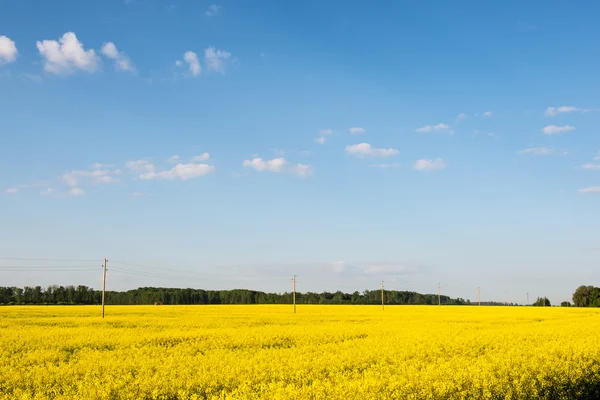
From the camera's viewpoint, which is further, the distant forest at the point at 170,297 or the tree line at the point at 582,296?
the tree line at the point at 582,296

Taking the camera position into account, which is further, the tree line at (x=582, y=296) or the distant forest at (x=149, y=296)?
the tree line at (x=582, y=296)

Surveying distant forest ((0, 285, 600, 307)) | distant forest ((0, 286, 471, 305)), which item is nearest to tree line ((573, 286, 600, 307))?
distant forest ((0, 285, 600, 307))

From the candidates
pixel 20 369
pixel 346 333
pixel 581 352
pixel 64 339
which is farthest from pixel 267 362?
pixel 64 339

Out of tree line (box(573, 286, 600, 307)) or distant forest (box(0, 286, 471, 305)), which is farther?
tree line (box(573, 286, 600, 307))

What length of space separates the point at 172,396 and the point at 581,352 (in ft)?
46.5

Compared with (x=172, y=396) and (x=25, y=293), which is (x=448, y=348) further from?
(x=25, y=293)

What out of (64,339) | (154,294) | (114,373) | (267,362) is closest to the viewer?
(114,373)

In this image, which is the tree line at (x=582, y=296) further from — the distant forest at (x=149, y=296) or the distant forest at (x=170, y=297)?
the distant forest at (x=149, y=296)

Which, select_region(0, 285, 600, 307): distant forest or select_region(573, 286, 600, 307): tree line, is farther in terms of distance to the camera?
select_region(573, 286, 600, 307): tree line

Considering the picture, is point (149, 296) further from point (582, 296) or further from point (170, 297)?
point (582, 296)

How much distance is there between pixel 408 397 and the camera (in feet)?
33.7

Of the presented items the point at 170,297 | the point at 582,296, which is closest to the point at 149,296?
the point at 170,297

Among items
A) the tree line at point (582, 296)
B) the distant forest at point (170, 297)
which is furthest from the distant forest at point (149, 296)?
the tree line at point (582, 296)

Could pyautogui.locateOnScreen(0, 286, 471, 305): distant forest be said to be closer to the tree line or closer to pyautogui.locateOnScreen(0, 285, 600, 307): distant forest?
pyautogui.locateOnScreen(0, 285, 600, 307): distant forest
